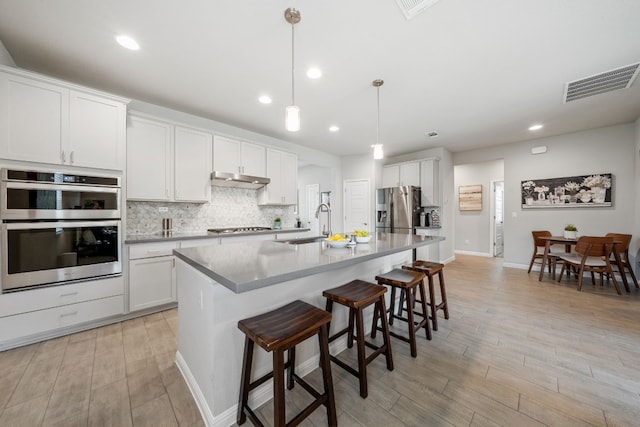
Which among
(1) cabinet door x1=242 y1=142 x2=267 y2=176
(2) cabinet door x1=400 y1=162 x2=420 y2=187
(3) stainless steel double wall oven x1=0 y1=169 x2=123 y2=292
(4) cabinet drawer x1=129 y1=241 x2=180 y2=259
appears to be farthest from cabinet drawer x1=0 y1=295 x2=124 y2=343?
(2) cabinet door x1=400 y1=162 x2=420 y2=187

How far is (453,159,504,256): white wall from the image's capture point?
6117 millimetres

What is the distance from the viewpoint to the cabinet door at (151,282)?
2.60 meters

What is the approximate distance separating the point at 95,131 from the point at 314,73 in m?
2.30

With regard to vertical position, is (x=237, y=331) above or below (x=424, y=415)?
above

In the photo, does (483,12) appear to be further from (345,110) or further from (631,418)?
(631,418)

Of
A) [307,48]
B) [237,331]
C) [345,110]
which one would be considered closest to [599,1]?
[307,48]

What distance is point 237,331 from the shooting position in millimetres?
1377

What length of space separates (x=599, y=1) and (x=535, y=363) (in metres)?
2.64

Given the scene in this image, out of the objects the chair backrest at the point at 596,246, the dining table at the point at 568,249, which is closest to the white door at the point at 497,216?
the dining table at the point at 568,249

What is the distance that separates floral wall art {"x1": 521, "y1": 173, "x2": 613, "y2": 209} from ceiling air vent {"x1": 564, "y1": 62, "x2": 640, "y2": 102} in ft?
7.01

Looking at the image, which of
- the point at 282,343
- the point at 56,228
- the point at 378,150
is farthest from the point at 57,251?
the point at 378,150

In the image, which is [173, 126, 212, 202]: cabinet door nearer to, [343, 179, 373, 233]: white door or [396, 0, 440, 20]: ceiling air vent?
[396, 0, 440, 20]: ceiling air vent

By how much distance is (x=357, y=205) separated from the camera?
5.77 metres

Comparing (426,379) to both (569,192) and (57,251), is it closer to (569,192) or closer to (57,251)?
(57,251)
